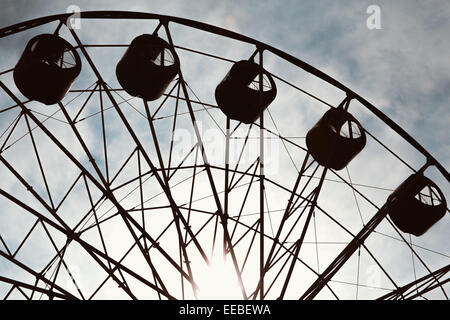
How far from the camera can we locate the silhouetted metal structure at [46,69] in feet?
33.5

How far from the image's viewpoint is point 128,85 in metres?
11.1

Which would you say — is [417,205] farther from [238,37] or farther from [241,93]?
[238,37]

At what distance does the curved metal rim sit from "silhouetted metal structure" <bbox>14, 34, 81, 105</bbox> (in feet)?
1.63

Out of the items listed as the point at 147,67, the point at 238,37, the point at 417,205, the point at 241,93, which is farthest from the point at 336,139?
the point at 147,67

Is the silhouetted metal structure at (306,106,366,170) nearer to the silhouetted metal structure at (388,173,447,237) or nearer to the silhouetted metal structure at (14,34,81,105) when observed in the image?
the silhouetted metal structure at (388,173,447,237)

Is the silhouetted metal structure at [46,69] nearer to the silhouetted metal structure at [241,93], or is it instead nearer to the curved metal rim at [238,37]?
the curved metal rim at [238,37]

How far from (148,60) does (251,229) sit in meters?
6.18

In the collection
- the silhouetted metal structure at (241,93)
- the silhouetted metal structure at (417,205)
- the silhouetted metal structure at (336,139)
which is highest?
the silhouetted metal structure at (241,93)

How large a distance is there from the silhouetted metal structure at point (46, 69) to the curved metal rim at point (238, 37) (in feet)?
1.63

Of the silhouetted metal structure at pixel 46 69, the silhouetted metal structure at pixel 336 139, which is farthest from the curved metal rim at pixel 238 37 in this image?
the silhouetted metal structure at pixel 336 139

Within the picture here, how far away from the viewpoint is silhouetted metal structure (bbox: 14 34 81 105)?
1022cm

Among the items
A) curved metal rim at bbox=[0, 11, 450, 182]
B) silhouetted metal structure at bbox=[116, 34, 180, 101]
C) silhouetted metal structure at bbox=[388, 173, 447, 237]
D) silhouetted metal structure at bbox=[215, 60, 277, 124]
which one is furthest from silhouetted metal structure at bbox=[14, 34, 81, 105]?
silhouetted metal structure at bbox=[388, 173, 447, 237]

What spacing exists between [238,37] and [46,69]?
5.15 meters
